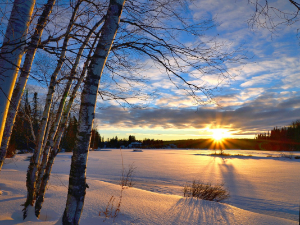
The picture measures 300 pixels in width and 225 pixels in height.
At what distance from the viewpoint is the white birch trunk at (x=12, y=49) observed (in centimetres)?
177

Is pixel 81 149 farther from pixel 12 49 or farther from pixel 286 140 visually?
pixel 286 140

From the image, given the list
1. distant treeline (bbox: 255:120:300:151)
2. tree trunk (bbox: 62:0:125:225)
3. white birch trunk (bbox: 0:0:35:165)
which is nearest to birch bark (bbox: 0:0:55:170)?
white birch trunk (bbox: 0:0:35:165)

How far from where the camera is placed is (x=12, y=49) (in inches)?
74.0

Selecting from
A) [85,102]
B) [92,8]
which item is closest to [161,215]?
[85,102]

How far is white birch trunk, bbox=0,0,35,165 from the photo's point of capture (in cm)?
177

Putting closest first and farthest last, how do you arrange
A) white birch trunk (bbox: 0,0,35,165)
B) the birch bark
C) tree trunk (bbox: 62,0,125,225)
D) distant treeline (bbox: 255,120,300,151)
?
white birch trunk (bbox: 0,0,35,165) < tree trunk (bbox: 62,0,125,225) < the birch bark < distant treeline (bbox: 255,120,300,151)

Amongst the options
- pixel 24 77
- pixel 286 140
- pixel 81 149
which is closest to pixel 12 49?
pixel 24 77

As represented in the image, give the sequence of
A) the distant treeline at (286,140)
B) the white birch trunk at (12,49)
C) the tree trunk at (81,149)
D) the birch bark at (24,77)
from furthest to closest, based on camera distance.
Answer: the distant treeline at (286,140) < the birch bark at (24,77) < the tree trunk at (81,149) < the white birch trunk at (12,49)

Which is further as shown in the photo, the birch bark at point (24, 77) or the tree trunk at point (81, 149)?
the birch bark at point (24, 77)

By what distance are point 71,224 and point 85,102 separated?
4.38ft

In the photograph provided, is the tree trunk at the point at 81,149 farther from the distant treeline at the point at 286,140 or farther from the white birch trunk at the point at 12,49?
the distant treeline at the point at 286,140

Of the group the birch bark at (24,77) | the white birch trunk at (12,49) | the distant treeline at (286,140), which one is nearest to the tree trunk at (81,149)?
the white birch trunk at (12,49)

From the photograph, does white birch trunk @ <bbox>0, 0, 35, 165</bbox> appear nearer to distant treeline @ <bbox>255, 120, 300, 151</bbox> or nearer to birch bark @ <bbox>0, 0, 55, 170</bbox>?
birch bark @ <bbox>0, 0, 55, 170</bbox>

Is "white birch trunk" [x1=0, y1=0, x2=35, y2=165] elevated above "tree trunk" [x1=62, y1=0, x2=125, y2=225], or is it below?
above
